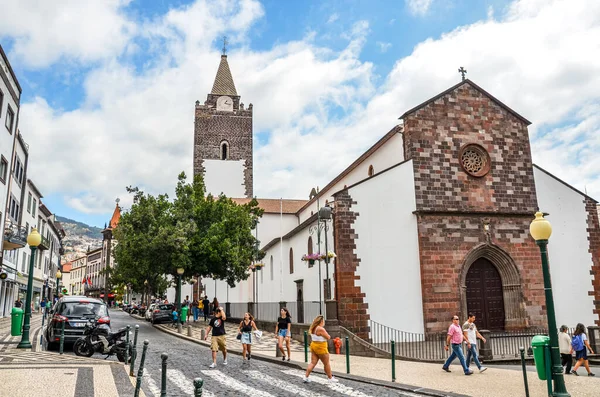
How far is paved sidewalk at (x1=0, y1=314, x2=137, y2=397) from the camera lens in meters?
9.41

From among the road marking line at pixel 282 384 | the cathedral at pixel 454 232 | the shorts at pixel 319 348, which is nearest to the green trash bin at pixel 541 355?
the road marking line at pixel 282 384

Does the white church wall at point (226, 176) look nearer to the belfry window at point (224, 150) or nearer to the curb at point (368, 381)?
the belfry window at point (224, 150)

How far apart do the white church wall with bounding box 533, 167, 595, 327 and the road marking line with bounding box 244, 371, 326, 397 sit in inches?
662

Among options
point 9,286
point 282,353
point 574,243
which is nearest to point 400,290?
point 282,353

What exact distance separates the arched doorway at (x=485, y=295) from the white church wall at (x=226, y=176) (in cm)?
3800

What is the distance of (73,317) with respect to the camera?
55.9ft

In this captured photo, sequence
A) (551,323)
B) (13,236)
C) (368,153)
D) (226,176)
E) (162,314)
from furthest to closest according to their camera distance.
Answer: (226,176)
(162,314)
(368,153)
(13,236)
(551,323)

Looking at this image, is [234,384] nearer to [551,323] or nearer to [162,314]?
[551,323]

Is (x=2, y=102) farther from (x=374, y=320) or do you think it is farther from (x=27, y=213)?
(x=374, y=320)

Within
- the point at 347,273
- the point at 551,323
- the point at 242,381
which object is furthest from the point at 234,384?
the point at 347,273

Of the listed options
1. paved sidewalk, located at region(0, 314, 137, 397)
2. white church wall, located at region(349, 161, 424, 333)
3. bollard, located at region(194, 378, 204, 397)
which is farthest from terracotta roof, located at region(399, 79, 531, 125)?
bollard, located at region(194, 378, 204, 397)

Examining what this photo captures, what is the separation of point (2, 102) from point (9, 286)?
15.8 meters

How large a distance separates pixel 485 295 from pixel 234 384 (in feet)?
Answer: 53.9

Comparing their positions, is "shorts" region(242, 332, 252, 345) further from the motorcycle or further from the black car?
the black car
